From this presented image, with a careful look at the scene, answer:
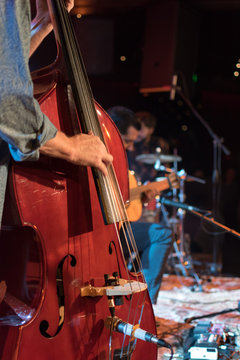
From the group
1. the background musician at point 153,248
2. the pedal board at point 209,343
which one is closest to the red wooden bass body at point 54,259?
the pedal board at point 209,343

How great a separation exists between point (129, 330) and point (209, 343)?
829mm

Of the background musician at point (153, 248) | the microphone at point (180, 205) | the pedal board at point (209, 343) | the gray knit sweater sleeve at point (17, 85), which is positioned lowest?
the pedal board at point (209, 343)

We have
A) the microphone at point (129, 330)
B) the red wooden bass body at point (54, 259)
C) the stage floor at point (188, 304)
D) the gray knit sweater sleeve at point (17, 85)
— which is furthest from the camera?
the stage floor at point (188, 304)

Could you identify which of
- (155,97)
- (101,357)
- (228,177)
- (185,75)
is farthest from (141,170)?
(101,357)

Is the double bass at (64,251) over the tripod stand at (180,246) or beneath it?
over

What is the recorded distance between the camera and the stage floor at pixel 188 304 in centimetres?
221

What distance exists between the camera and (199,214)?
2.32 m

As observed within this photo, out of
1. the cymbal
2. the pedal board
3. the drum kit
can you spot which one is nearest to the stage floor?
the pedal board

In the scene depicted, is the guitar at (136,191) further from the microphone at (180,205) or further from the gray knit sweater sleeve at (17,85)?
the gray knit sweater sleeve at (17,85)

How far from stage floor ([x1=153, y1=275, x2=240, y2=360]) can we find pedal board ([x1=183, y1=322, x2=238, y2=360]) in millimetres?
43

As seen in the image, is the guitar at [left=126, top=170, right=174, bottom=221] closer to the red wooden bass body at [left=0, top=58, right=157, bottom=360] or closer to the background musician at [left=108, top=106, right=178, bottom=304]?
the background musician at [left=108, top=106, right=178, bottom=304]

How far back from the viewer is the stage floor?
221cm

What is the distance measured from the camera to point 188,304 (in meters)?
3.00

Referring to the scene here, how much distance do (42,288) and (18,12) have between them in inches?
25.1
